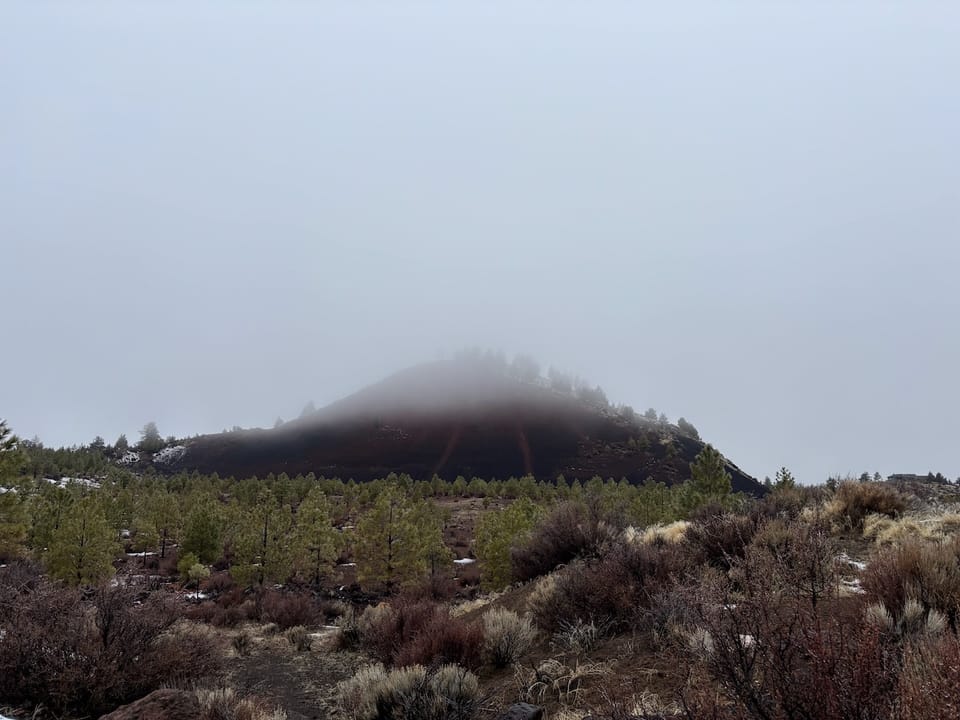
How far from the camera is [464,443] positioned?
13550cm

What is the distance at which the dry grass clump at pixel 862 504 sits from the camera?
10689 mm

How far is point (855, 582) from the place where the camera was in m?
7.25

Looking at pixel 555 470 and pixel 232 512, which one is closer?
pixel 232 512


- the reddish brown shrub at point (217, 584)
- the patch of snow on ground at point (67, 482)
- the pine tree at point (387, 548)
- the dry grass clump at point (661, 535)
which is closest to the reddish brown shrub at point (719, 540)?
the dry grass clump at point (661, 535)

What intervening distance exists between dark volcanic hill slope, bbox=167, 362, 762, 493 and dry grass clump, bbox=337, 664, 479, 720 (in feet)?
355

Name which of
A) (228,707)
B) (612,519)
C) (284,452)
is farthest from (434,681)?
(284,452)

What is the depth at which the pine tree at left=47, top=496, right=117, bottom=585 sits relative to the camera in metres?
25.4

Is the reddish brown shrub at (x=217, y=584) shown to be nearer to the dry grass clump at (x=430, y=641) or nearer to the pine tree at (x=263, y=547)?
the pine tree at (x=263, y=547)

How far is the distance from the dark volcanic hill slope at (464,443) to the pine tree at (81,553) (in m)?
84.9

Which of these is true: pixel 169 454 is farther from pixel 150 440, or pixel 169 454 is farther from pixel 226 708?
pixel 226 708

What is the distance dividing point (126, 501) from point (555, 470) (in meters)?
87.9

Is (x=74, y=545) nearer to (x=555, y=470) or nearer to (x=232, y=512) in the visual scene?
(x=232, y=512)

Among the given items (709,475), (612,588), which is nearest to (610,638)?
(612,588)

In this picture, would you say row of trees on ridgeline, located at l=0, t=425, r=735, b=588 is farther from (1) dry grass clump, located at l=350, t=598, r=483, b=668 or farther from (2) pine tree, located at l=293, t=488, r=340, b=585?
(1) dry grass clump, located at l=350, t=598, r=483, b=668
